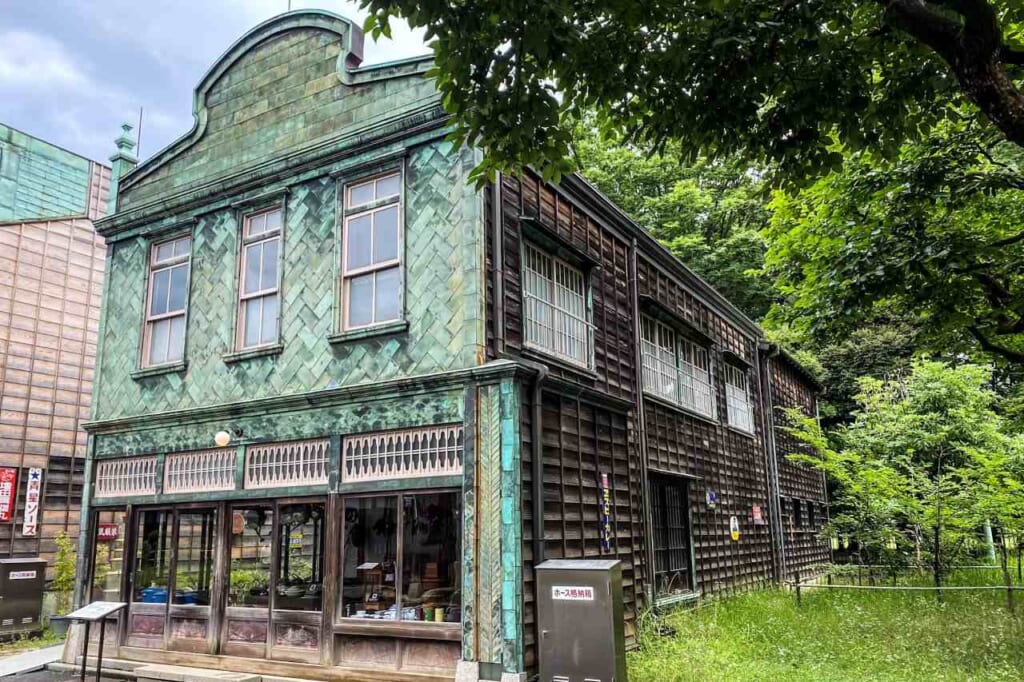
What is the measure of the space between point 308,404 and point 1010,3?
8.69 metres

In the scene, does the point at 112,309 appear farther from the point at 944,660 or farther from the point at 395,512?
the point at 944,660

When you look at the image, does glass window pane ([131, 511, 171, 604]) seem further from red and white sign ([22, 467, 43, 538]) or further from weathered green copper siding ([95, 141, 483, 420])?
red and white sign ([22, 467, 43, 538])

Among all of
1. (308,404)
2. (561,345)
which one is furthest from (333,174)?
(561,345)

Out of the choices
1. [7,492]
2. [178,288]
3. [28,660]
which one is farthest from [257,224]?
[7,492]

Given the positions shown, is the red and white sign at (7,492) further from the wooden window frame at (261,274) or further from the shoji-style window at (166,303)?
the wooden window frame at (261,274)

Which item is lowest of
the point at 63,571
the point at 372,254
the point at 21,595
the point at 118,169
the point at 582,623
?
the point at 21,595

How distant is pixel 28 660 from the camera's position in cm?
1274

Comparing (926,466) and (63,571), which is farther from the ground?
(926,466)

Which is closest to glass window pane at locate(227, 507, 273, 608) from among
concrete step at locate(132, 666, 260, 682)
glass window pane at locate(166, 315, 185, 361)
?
concrete step at locate(132, 666, 260, 682)

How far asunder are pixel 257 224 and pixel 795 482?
1711cm

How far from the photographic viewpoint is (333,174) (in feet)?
36.7

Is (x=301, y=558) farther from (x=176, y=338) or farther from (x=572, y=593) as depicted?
(x=176, y=338)

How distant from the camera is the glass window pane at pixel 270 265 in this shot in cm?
1178

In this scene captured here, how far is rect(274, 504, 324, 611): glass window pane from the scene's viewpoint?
10328 mm
